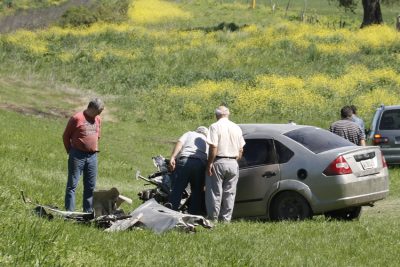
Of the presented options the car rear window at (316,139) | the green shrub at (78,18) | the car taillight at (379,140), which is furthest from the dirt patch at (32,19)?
the car rear window at (316,139)

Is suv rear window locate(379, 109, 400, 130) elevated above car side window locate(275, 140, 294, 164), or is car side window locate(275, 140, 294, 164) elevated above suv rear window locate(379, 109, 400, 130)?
car side window locate(275, 140, 294, 164)

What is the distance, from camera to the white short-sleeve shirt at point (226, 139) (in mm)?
11586

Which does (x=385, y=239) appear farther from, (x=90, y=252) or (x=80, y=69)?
(x=80, y=69)

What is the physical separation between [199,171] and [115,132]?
15.6 m

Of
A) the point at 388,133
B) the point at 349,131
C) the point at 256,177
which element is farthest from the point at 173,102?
the point at 256,177

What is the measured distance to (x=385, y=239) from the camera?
10016 millimetres

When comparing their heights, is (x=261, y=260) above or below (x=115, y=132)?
above

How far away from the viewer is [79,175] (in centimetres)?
1177

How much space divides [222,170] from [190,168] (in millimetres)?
492

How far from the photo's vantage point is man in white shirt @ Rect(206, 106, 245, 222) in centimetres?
1158

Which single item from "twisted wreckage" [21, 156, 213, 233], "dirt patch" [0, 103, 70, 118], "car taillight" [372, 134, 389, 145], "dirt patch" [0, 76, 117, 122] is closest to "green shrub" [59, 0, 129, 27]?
"dirt patch" [0, 76, 117, 122]

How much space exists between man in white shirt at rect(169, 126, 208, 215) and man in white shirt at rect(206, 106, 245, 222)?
0.88 feet

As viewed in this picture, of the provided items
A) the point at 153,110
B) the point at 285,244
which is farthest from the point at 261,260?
the point at 153,110

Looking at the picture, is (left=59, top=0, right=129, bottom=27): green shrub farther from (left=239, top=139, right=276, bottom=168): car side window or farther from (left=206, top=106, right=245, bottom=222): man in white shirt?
(left=206, top=106, right=245, bottom=222): man in white shirt
